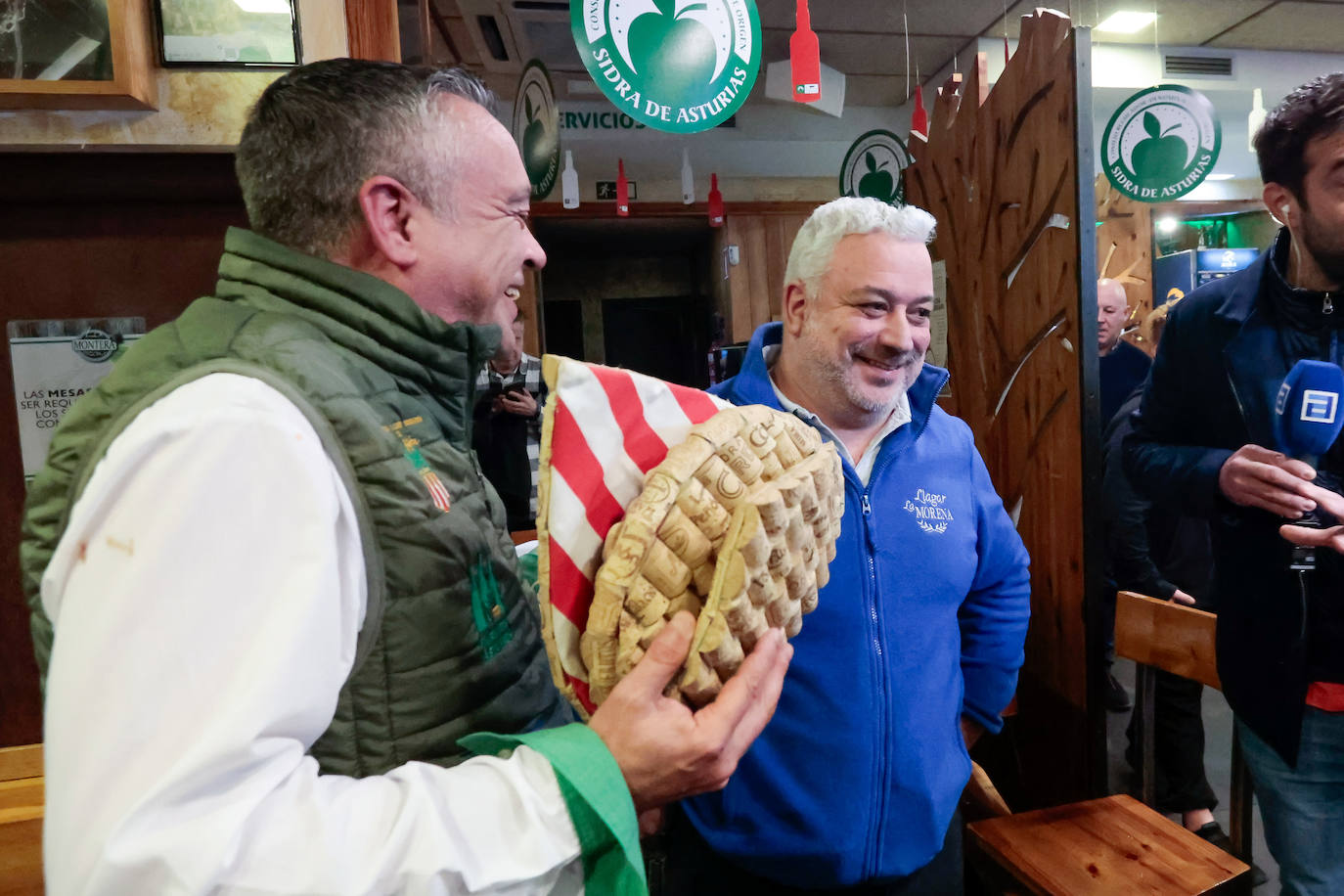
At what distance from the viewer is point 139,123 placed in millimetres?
1733

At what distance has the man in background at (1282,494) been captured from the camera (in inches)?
58.7

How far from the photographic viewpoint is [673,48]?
1.88 m

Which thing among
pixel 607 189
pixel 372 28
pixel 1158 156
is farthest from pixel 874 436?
pixel 607 189

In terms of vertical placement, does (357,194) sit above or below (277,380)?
above

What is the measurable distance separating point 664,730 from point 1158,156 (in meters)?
5.03

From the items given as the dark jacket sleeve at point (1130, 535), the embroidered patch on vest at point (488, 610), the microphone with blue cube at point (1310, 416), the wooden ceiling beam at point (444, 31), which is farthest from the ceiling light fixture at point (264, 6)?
the dark jacket sleeve at point (1130, 535)

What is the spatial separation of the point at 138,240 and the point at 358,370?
173 cm

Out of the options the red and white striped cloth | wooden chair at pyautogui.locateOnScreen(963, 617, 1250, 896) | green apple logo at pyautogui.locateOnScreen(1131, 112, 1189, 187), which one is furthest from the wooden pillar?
green apple logo at pyautogui.locateOnScreen(1131, 112, 1189, 187)

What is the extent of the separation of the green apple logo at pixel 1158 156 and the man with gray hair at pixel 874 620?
146 inches

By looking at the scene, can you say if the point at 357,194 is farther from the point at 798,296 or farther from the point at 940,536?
the point at 940,536

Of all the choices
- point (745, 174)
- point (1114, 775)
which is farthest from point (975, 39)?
point (1114, 775)

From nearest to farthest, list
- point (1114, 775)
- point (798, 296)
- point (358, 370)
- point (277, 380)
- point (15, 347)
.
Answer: point (277, 380) → point (358, 370) → point (798, 296) → point (15, 347) → point (1114, 775)

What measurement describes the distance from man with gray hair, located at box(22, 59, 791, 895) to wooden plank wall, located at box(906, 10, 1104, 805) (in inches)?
66.9

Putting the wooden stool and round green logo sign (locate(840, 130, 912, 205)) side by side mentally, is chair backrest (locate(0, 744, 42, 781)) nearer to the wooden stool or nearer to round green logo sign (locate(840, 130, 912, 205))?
the wooden stool
